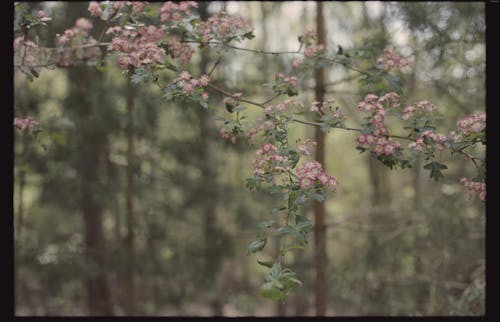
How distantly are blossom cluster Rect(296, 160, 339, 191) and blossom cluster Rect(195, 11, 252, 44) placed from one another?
1.05 meters

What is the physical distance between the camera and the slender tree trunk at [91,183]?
6.47 m

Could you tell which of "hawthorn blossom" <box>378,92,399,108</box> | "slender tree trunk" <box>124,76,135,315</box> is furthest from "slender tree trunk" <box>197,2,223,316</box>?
"hawthorn blossom" <box>378,92,399,108</box>

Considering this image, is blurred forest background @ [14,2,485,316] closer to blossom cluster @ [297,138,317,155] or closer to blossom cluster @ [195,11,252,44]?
blossom cluster @ [195,11,252,44]

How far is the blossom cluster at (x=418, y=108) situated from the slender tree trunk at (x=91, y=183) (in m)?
4.68

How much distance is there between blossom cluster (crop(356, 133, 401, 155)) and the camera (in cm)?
236

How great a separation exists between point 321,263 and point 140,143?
3.78 m

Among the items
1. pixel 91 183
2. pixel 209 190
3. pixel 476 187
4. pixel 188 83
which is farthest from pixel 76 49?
pixel 209 190

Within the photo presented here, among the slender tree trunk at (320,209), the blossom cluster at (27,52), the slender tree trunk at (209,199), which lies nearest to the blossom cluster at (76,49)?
the blossom cluster at (27,52)

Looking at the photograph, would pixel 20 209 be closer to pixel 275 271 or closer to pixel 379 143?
pixel 275 271

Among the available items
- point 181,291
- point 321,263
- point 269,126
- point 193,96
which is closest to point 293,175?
point 269,126

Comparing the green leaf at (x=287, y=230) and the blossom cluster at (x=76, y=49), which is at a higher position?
the blossom cluster at (x=76, y=49)

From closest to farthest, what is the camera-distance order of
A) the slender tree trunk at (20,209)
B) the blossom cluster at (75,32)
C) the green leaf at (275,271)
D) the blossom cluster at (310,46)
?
1. the green leaf at (275,271)
2. the blossom cluster at (75,32)
3. the blossom cluster at (310,46)
4. the slender tree trunk at (20,209)

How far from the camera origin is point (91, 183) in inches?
254

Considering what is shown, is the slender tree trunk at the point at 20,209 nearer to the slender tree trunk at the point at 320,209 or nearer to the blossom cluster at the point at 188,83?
the blossom cluster at the point at 188,83
